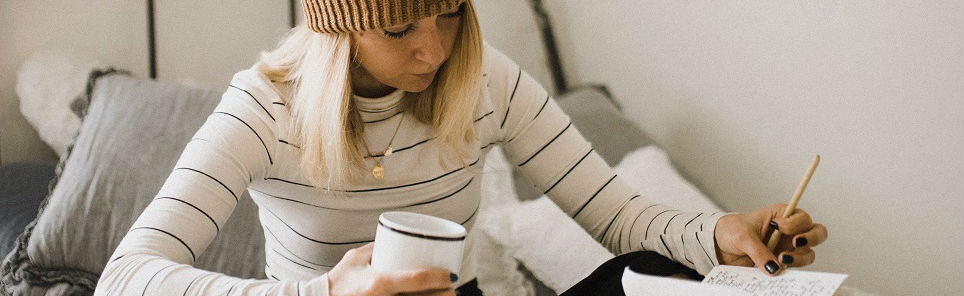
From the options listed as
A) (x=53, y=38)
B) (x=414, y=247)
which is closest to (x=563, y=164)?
(x=414, y=247)

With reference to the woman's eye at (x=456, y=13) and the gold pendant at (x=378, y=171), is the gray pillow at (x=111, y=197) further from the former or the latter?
the woman's eye at (x=456, y=13)

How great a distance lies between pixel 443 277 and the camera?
64cm

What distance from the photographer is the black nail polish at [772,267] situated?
789 millimetres

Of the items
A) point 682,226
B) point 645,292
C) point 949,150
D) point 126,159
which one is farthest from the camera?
point 126,159

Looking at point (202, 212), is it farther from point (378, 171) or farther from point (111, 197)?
point (111, 197)

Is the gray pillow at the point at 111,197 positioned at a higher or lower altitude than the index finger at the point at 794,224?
lower

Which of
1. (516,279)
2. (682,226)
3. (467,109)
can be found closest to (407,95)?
(467,109)

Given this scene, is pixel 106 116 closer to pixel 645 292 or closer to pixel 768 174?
pixel 645 292

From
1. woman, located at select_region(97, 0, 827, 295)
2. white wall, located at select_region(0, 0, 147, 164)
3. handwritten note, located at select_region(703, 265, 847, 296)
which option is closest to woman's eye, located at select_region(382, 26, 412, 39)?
woman, located at select_region(97, 0, 827, 295)

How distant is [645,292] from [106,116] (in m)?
1.08

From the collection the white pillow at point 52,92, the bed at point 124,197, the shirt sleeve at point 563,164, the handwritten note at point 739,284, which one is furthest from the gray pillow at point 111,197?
the handwritten note at point 739,284

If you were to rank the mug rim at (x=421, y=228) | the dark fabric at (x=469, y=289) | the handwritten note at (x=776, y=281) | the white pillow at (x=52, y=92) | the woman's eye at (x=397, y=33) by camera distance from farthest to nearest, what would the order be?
1. the white pillow at (x=52, y=92)
2. the dark fabric at (x=469, y=289)
3. the woman's eye at (x=397, y=33)
4. the handwritten note at (x=776, y=281)
5. the mug rim at (x=421, y=228)

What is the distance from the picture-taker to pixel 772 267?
792mm

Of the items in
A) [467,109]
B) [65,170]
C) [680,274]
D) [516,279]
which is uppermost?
[467,109]
